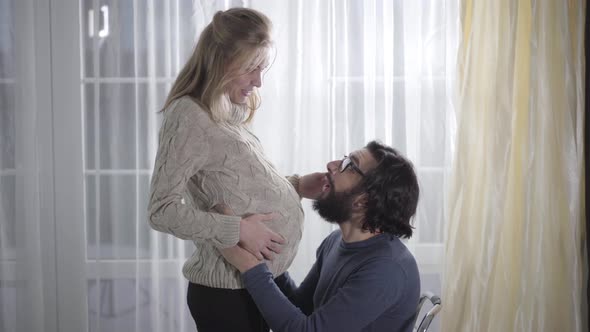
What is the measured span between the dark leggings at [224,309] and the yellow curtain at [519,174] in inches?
40.4

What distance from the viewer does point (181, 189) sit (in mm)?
1346

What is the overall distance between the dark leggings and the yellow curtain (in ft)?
3.36

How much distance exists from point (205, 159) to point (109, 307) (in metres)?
1.41

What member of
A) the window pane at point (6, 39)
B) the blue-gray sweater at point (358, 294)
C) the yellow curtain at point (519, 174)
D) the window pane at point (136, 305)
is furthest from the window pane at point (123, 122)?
the yellow curtain at point (519, 174)

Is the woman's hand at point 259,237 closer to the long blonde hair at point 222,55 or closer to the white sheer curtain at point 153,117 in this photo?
the long blonde hair at point 222,55

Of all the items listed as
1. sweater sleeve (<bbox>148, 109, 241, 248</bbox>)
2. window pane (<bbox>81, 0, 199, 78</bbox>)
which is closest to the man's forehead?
sweater sleeve (<bbox>148, 109, 241, 248</bbox>)

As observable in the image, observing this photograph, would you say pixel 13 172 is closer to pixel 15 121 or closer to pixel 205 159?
pixel 15 121

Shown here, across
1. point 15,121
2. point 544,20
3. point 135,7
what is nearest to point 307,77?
point 135,7

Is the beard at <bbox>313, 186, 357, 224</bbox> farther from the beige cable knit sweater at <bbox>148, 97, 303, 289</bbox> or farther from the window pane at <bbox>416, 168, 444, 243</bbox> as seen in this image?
the window pane at <bbox>416, 168, 444, 243</bbox>

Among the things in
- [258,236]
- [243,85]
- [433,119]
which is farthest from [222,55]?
[433,119]

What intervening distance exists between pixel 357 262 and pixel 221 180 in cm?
44

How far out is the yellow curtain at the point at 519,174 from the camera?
2.08 m

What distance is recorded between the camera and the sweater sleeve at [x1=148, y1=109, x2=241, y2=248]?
→ 1.33 metres

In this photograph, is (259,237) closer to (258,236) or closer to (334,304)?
(258,236)
